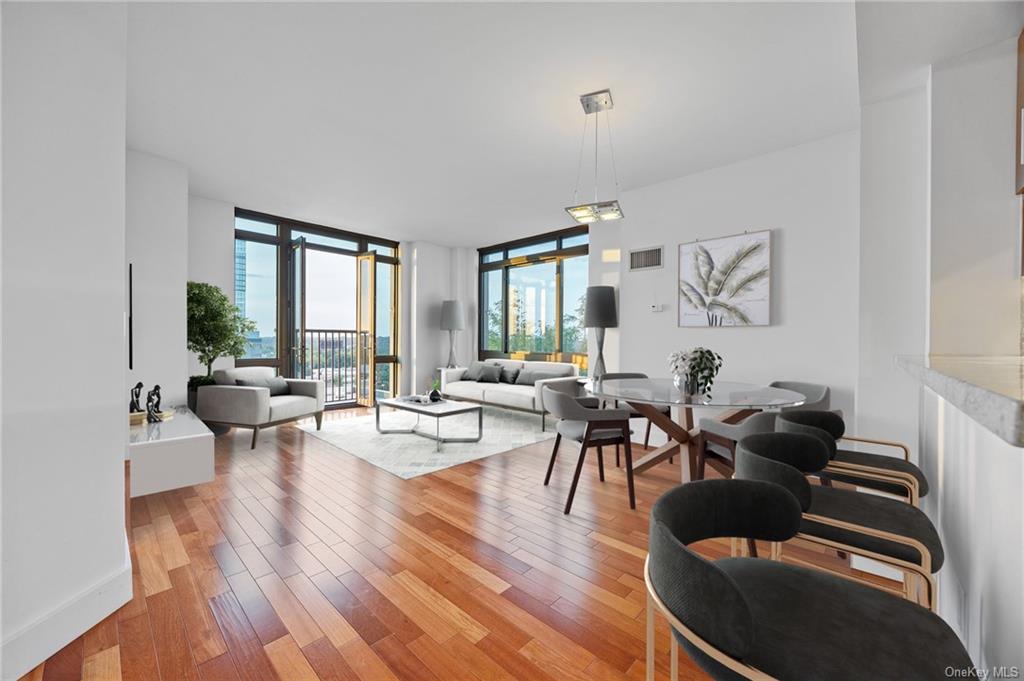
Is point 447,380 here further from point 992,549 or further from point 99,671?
point 992,549

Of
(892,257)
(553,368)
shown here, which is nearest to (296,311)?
(553,368)

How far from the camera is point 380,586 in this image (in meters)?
1.96

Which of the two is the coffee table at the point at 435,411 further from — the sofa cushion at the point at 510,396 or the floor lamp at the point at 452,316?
the floor lamp at the point at 452,316

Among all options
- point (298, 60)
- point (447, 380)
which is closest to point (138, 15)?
point (298, 60)

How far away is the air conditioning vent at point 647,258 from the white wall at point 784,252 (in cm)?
7

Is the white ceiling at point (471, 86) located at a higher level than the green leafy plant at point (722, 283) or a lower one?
higher

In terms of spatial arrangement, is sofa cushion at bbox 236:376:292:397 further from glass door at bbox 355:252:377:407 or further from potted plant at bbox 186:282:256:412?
glass door at bbox 355:252:377:407

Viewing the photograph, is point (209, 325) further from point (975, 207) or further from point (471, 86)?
point (975, 207)

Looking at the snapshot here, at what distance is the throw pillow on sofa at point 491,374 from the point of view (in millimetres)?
6633

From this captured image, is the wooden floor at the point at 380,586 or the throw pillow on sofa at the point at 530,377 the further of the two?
the throw pillow on sofa at the point at 530,377

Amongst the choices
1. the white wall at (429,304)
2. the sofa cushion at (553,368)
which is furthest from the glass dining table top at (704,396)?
the white wall at (429,304)

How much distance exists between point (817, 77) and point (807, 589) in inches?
123

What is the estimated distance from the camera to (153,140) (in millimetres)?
3656

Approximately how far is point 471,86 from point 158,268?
11.2 ft
